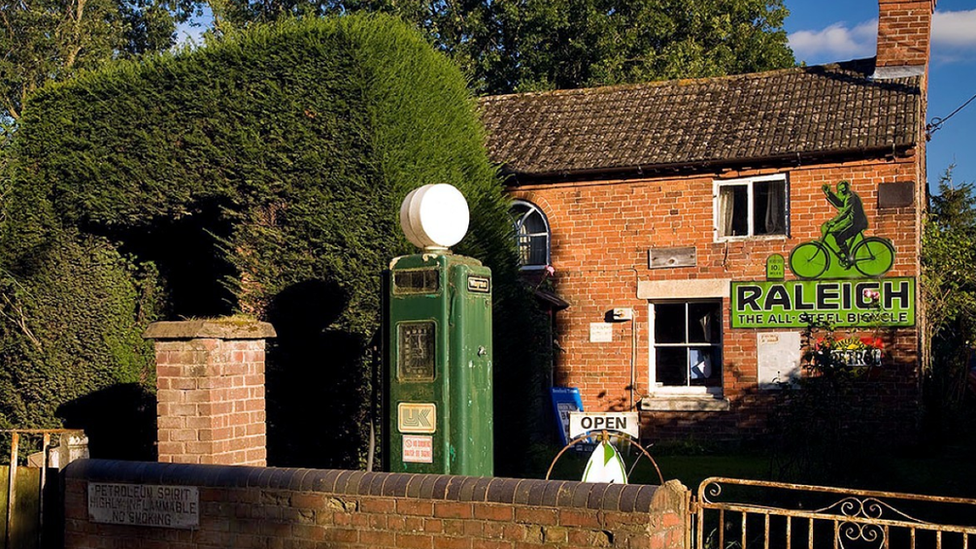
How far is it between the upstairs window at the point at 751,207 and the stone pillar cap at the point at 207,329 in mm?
10251

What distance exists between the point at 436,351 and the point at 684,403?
1003 centimetres

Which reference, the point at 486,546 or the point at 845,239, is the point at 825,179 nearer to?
the point at 845,239

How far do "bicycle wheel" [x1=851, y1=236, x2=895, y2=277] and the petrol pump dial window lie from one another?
33.3 ft

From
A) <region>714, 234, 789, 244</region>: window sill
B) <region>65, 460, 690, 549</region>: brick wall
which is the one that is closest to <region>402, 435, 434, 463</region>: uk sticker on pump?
<region>65, 460, 690, 549</region>: brick wall

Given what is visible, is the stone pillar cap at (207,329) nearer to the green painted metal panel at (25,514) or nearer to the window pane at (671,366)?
the green painted metal panel at (25,514)

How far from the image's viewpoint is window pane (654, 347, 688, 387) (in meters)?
16.5

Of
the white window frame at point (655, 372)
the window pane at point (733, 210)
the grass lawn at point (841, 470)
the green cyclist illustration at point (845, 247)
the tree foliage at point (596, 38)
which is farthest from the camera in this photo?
the tree foliage at point (596, 38)

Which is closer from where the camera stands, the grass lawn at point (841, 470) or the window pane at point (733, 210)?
the grass lawn at point (841, 470)

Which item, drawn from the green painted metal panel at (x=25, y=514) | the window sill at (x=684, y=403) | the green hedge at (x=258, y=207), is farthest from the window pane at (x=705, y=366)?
the green painted metal panel at (x=25, y=514)

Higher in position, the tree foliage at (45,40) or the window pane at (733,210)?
the tree foliage at (45,40)

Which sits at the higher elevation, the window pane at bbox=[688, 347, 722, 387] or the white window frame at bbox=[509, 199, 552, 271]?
the white window frame at bbox=[509, 199, 552, 271]

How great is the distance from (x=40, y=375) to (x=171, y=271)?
5.37 ft

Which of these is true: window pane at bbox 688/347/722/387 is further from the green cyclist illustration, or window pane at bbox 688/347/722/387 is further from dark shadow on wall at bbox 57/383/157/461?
dark shadow on wall at bbox 57/383/157/461

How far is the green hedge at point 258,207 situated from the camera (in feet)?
30.2
